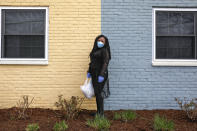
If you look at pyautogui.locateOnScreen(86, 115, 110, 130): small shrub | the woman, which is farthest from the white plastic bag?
pyautogui.locateOnScreen(86, 115, 110, 130): small shrub

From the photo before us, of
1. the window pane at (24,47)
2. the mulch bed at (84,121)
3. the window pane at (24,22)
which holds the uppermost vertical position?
the window pane at (24,22)

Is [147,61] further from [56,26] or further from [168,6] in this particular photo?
[56,26]

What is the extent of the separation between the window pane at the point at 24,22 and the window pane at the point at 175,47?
10.3 feet

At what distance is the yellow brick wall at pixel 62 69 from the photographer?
664 cm

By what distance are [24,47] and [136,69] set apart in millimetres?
2985

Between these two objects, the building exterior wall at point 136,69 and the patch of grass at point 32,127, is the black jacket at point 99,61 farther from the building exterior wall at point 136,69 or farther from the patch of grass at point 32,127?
the patch of grass at point 32,127

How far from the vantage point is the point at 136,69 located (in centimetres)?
667

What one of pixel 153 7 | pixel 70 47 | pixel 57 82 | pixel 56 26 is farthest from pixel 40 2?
pixel 153 7

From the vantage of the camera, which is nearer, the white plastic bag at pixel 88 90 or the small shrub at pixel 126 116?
the small shrub at pixel 126 116

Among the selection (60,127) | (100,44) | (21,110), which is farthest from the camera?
(21,110)

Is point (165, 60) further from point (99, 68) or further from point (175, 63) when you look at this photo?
point (99, 68)

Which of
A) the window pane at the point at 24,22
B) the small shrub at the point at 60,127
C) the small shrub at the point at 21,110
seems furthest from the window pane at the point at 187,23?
the small shrub at the point at 21,110

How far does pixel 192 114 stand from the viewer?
5.73 meters

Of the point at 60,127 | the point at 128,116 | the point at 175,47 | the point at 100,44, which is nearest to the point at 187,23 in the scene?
the point at 175,47
